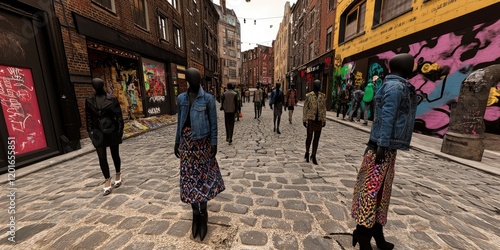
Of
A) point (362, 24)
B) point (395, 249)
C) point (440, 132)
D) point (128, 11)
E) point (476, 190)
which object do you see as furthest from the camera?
point (362, 24)

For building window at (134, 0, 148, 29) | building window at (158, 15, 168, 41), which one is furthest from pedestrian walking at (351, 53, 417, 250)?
building window at (158, 15, 168, 41)

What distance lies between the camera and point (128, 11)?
893cm

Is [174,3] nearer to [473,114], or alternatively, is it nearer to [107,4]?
[107,4]

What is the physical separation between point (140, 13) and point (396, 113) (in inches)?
494

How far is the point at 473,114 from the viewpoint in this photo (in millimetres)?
4676

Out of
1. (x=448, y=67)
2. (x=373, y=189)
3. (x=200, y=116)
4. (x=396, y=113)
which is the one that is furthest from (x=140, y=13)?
(x=448, y=67)

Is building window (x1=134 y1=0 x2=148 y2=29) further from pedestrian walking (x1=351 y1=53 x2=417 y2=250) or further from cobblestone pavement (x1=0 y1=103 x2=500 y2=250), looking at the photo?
pedestrian walking (x1=351 y1=53 x2=417 y2=250)

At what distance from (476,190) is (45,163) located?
29.7 ft

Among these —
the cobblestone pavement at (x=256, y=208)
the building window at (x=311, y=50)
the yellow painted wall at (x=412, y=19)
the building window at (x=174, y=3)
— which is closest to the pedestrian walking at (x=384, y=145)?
the cobblestone pavement at (x=256, y=208)

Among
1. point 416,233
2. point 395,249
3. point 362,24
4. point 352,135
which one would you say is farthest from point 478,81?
point 362,24

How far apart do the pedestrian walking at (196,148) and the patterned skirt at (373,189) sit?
164 cm

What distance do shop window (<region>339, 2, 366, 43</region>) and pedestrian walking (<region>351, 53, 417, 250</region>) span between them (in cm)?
1203

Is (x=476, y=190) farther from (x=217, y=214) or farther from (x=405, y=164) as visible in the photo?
(x=217, y=214)

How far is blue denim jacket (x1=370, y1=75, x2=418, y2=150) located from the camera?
169cm
